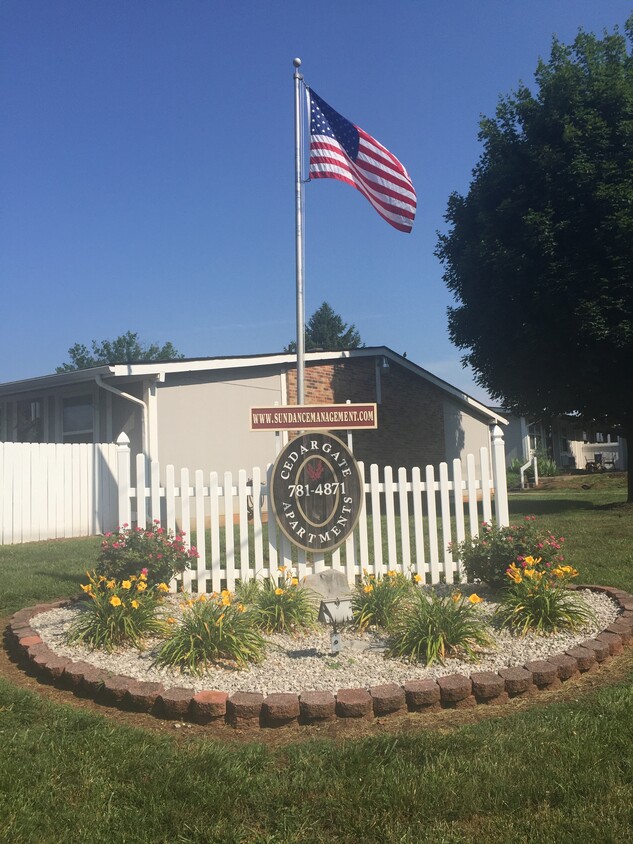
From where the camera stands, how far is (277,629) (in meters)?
5.50

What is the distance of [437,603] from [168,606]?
2615 mm

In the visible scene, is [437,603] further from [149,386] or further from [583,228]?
[583,228]

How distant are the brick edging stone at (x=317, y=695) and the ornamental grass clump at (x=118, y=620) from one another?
46cm

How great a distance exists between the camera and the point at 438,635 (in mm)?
4801

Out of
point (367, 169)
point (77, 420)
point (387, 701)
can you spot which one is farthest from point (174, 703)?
point (77, 420)

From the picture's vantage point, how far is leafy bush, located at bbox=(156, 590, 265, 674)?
4.66 metres

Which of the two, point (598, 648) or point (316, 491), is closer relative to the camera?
point (598, 648)

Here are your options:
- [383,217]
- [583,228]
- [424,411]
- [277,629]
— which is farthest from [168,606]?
[424,411]

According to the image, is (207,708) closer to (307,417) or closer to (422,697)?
(422,697)

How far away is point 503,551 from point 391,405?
45.1 ft

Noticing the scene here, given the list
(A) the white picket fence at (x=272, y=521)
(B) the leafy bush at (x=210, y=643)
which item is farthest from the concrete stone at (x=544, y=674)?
(A) the white picket fence at (x=272, y=521)

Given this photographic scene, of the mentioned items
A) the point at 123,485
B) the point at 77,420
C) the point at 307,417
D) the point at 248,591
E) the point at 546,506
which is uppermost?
the point at 77,420

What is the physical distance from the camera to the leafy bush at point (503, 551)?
6.11 m

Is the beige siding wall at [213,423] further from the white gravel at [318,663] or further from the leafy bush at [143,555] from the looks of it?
the white gravel at [318,663]
